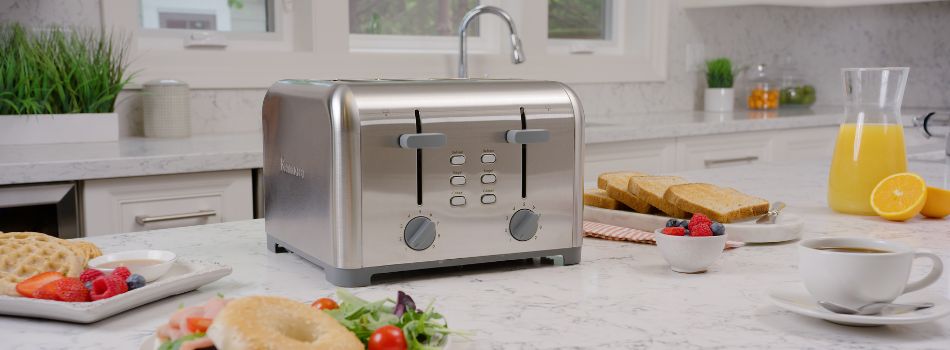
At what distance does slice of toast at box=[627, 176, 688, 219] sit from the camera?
1429 mm

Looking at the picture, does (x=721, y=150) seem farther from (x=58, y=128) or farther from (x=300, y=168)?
(x=300, y=168)

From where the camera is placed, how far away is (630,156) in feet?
10.4

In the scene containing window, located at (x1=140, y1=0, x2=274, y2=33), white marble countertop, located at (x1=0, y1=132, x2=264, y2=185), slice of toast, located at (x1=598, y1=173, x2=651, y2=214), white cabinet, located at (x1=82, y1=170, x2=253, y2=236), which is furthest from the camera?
window, located at (x1=140, y1=0, x2=274, y2=33)

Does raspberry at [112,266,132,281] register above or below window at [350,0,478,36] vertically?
below

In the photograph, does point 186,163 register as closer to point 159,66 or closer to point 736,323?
point 159,66

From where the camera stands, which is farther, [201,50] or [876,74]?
[201,50]

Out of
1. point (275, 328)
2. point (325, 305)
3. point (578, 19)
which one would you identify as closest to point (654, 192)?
point (325, 305)

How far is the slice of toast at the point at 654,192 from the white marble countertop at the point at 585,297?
4.0 inches

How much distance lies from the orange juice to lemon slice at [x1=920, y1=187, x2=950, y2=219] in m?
0.06

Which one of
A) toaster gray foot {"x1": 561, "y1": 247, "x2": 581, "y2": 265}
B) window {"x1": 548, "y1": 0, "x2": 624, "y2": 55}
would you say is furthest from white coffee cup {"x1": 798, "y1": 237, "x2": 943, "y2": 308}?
window {"x1": 548, "y1": 0, "x2": 624, "y2": 55}

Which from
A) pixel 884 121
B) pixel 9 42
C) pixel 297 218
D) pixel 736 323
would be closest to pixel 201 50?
pixel 9 42

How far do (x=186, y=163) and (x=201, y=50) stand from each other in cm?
76

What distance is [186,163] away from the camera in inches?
86.4

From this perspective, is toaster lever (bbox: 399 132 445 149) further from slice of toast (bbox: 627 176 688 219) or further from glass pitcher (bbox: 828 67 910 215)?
glass pitcher (bbox: 828 67 910 215)
